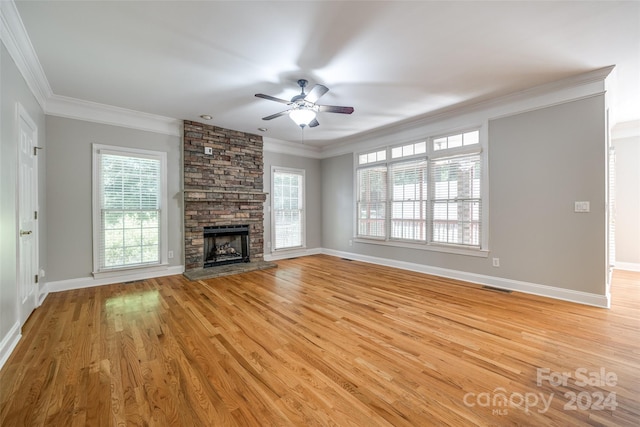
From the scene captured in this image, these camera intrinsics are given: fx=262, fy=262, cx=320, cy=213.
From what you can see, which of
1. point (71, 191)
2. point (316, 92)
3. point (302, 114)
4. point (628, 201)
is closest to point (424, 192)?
point (302, 114)

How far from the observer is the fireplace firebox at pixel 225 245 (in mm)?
5375

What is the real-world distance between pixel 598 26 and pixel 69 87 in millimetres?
6033

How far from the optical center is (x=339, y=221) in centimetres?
675

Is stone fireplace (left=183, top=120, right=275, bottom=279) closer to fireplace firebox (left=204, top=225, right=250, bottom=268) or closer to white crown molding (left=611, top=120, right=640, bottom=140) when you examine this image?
fireplace firebox (left=204, top=225, right=250, bottom=268)

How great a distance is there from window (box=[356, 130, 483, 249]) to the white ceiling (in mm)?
943

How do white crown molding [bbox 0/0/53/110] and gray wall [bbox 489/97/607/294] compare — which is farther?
gray wall [bbox 489/97/607/294]

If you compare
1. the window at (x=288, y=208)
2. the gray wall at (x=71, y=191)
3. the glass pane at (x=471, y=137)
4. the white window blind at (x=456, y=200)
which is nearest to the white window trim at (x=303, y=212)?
the window at (x=288, y=208)

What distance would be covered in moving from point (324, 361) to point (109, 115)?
4.97m

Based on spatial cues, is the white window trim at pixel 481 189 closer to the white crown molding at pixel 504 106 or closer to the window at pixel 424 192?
the window at pixel 424 192

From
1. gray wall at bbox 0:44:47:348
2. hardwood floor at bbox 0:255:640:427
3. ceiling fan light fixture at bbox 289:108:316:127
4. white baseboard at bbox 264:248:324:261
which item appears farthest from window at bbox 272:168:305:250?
gray wall at bbox 0:44:47:348

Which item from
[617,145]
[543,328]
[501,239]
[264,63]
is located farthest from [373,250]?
[617,145]

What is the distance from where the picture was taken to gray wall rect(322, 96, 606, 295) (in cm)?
326

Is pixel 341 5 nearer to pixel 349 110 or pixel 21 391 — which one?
pixel 349 110

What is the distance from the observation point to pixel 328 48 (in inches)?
104
